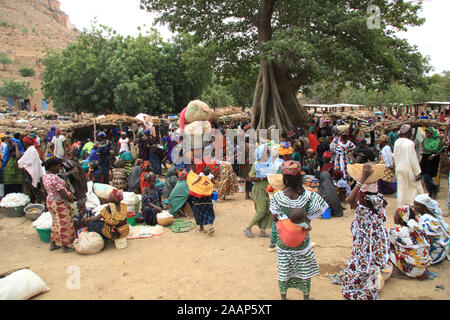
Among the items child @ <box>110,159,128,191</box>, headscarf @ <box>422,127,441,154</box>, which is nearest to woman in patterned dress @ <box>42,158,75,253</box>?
child @ <box>110,159,128,191</box>

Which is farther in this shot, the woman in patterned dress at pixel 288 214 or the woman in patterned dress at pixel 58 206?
the woman in patterned dress at pixel 58 206

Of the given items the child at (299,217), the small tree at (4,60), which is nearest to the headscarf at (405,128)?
the child at (299,217)

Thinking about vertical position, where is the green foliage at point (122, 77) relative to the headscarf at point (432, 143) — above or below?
above

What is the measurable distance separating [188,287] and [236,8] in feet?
40.2

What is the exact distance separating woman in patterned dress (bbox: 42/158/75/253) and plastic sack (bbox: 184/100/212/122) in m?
3.02

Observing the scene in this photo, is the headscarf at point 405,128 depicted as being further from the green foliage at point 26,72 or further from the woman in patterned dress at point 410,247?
the green foliage at point 26,72

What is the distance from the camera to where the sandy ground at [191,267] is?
404cm

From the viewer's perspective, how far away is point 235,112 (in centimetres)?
2472

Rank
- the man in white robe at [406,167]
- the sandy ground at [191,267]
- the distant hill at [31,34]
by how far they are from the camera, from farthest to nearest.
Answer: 1. the distant hill at [31,34]
2. the man in white robe at [406,167]
3. the sandy ground at [191,267]

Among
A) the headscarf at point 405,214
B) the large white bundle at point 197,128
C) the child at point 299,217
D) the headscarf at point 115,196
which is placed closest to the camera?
the child at point 299,217

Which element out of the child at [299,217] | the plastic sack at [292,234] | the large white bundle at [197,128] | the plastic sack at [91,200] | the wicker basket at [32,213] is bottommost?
the wicker basket at [32,213]

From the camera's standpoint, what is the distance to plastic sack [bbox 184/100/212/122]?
295 inches

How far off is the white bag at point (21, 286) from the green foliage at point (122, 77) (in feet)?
57.4

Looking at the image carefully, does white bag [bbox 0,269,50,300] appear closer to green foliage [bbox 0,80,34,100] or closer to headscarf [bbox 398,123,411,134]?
headscarf [bbox 398,123,411,134]
